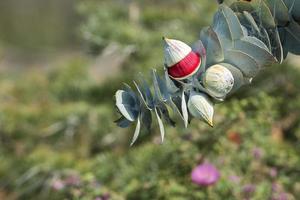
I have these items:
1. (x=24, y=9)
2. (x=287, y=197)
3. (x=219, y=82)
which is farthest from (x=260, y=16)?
(x=24, y=9)

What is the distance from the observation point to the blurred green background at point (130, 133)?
1811mm

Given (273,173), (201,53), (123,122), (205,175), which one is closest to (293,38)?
(201,53)

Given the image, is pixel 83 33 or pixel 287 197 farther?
pixel 83 33

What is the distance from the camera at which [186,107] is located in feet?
2.53

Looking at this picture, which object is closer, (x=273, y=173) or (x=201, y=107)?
(x=201, y=107)

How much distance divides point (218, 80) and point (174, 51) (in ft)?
0.21

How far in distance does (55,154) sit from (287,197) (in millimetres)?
1042

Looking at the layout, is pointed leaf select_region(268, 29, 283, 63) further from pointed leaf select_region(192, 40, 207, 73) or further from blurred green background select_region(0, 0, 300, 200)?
blurred green background select_region(0, 0, 300, 200)

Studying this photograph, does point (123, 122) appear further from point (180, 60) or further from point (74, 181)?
point (74, 181)

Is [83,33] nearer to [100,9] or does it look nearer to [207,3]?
[100,9]

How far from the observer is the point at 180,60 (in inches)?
29.3

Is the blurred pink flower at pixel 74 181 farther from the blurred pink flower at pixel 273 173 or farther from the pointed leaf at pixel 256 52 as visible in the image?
the pointed leaf at pixel 256 52

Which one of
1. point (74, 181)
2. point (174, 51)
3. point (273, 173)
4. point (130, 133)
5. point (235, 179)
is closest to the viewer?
point (174, 51)

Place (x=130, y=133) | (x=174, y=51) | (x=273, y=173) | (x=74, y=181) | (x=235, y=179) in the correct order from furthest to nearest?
(x=130, y=133)
(x=273, y=173)
(x=235, y=179)
(x=74, y=181)
(x=174, y=51)
